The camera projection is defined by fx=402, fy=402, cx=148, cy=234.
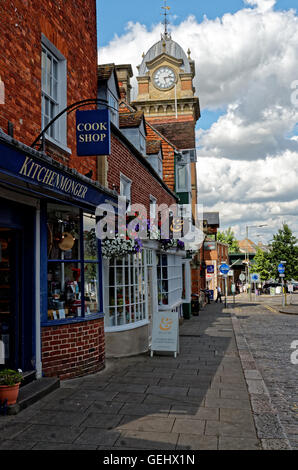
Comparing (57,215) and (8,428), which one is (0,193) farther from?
(8,428)

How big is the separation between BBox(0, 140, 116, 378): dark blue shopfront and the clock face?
39.7 meters

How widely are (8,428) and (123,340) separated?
15.2 feet

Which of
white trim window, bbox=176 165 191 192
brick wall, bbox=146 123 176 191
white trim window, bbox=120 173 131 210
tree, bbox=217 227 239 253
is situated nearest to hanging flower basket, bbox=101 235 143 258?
white trim window, bbox=120 173 131 210

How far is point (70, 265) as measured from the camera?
7.69 meters

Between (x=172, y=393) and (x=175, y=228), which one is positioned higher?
(x=175, y=228)

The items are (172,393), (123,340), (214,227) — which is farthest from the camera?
(214,227)

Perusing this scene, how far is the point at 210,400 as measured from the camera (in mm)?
6188

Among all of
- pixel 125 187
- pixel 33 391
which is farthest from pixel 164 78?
pixel 33 391

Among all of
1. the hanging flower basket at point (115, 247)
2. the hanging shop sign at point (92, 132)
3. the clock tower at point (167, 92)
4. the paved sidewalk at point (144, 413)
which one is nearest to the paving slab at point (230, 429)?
the paved sidewalk at point (144, 413)

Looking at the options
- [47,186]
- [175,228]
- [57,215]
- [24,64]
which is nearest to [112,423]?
Result: [47,186]

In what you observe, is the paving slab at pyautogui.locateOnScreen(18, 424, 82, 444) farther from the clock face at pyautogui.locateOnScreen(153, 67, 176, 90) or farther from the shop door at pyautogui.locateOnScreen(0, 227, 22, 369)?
the clock face at pyautogui.locateOnScreen(153, 67, 176, 90)

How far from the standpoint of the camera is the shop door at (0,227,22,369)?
667 cm

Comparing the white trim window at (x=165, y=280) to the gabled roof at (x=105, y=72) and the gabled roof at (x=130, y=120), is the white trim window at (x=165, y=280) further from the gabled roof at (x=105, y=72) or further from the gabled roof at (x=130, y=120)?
the gabled roof at (x=105, y=72)

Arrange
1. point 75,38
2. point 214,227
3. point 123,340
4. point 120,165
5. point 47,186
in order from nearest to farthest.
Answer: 1. point 47,186
2. point 75,38
3. point 123,340
4. point 120,165
5. point 214,227
